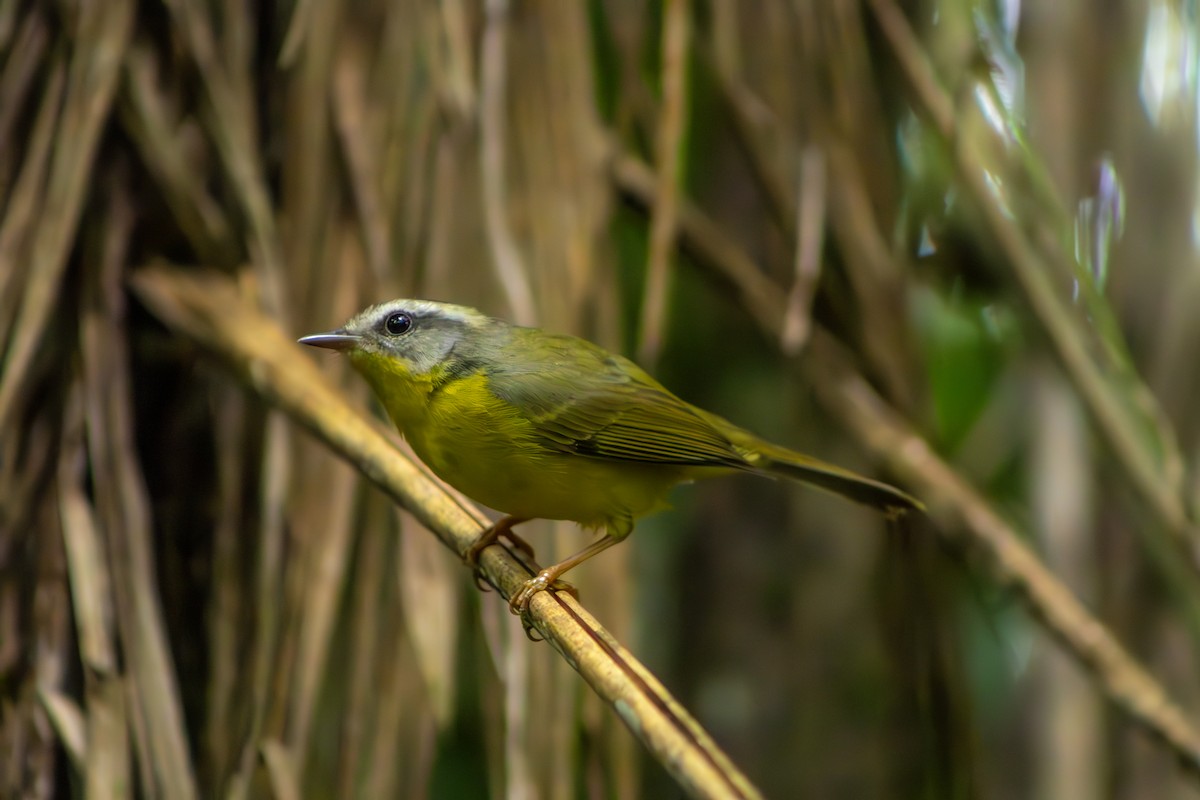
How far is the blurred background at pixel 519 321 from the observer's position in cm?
198

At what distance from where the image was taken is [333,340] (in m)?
2.30

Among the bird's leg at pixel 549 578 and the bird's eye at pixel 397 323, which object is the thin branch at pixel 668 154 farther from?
the bird's eye at pixel 397 323

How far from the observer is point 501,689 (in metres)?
2.03

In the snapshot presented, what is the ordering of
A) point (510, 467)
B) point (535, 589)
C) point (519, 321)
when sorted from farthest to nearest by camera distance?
point (510, 467), point (519, 321), point (535, 589)

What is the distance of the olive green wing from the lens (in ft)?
8.25

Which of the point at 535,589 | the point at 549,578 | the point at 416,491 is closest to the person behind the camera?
the point at 416,491

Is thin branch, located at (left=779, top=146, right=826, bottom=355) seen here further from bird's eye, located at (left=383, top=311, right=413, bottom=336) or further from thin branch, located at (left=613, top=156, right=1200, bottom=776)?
bird's eye, located at (left=383, top=311, right=413, bottom=336)

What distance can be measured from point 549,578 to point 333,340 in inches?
25.5

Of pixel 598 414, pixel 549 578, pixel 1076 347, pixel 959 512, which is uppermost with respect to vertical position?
pixel 598 414

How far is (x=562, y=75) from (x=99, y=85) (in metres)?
0.91

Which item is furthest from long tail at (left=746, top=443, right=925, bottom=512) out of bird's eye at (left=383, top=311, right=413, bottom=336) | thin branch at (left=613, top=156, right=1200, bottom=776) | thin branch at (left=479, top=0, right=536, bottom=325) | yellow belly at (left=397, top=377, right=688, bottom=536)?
bird's eye at (left=383, top=311, right=413, bottom=336)

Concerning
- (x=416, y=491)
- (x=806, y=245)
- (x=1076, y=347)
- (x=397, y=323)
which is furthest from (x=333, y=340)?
(x=1076, y=347)

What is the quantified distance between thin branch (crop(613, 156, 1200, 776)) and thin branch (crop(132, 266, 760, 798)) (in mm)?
925

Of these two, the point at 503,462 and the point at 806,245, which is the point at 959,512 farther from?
the point at 503,462
